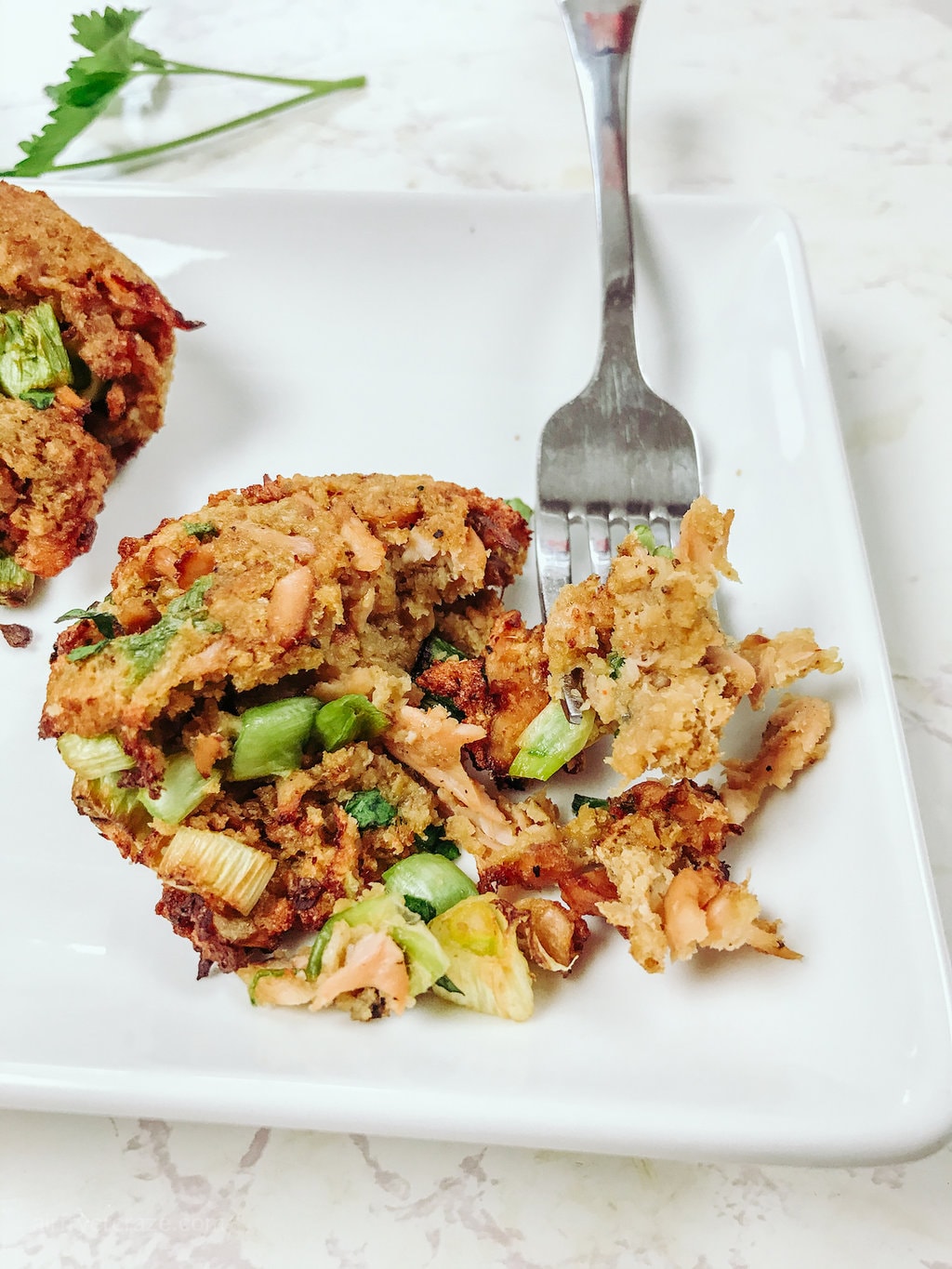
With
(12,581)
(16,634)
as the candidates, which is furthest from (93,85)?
(16,634)

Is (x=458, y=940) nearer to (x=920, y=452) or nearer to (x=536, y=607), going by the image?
(x=536, y=607)

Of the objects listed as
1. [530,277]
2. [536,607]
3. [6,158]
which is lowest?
[536,607]

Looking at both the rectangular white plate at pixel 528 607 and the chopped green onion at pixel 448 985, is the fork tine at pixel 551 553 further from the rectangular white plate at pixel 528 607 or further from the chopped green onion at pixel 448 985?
the chopped green onion at pixel 448 985

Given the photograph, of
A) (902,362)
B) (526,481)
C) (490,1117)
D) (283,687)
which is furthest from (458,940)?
(902,362)

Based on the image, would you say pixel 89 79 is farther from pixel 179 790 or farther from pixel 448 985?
pixel 448 985

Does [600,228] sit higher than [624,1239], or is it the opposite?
[600,228]

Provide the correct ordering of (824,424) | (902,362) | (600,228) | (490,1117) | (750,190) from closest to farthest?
(490,1117) < (824,424) < (600,228) < (902,362) < (750,190)

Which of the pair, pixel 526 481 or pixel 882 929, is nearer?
pixel 882 929
